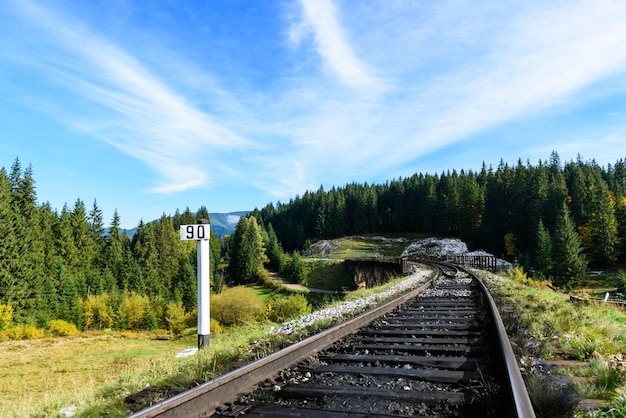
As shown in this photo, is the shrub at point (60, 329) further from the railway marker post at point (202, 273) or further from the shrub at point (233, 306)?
the railway marker post at point (202, 273)

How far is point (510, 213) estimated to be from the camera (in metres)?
74.0

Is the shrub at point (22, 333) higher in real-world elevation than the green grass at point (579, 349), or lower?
lower

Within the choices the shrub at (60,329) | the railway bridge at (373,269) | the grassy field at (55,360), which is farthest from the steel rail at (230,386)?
the shrub at (60,329)

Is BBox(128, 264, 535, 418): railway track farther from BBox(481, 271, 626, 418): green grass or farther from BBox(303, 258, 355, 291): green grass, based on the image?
BBox(303, 258, 355, 291): green grass

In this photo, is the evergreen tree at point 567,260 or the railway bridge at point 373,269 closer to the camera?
the railway bridge at point 373,269

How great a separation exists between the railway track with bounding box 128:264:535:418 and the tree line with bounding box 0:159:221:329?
54.8 m

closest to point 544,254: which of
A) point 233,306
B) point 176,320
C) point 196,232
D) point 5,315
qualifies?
point 233,306

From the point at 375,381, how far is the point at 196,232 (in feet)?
12.5

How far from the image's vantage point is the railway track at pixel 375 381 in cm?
271

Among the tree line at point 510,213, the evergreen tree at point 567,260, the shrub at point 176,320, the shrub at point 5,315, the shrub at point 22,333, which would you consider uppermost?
the tree line at point 510,213

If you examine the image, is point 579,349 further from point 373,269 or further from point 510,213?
point 510,213

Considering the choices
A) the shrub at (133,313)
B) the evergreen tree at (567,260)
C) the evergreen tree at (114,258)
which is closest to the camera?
the evergreen tree at (567,260)

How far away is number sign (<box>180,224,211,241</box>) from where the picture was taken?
6.18 m

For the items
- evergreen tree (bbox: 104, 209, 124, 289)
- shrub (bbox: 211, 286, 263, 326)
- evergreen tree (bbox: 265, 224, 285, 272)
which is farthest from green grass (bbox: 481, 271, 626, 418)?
evergreen tree (bbox: 265, 224, 285, 272)
